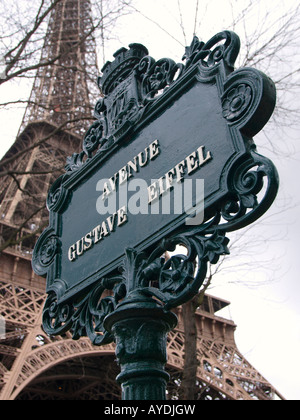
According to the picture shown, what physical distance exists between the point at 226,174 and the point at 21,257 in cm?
1671

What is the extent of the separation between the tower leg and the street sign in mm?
96

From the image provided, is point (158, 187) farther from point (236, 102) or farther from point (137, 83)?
point (137, 83)

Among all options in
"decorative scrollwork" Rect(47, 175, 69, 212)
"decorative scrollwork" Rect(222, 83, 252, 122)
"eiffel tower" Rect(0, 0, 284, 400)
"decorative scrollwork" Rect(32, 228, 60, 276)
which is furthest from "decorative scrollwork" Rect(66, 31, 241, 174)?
"eiffel tower" Rect(0, 0, 284, 400)

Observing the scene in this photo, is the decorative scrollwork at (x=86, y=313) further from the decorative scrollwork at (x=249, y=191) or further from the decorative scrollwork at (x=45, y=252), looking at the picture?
the decorative scrollwork at (x=249, y=191)

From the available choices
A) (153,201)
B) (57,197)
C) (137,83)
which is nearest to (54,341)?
(57,197)

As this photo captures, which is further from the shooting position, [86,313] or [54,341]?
[54,341]

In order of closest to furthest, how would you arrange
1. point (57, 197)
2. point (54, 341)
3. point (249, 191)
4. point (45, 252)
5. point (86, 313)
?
point (249, 191), point (86, 313), point (45, 252), point (57, 197), point (54, 341)

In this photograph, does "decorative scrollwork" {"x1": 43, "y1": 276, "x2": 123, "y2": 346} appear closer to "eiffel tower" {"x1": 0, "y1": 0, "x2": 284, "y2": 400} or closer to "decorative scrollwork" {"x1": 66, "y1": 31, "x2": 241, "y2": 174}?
"decorative scrollwork" {"x1": 66, "y1": 31, "x2": 241, "y2": 174}

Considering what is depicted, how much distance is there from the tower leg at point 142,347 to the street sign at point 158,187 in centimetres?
10

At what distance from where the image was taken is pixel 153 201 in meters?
2.16

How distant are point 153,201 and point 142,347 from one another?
2.26ft

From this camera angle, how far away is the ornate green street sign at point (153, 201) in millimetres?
1833

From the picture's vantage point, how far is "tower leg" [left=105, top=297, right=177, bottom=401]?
1783 millimetres

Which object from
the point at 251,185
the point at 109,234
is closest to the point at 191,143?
the point at 251,185
